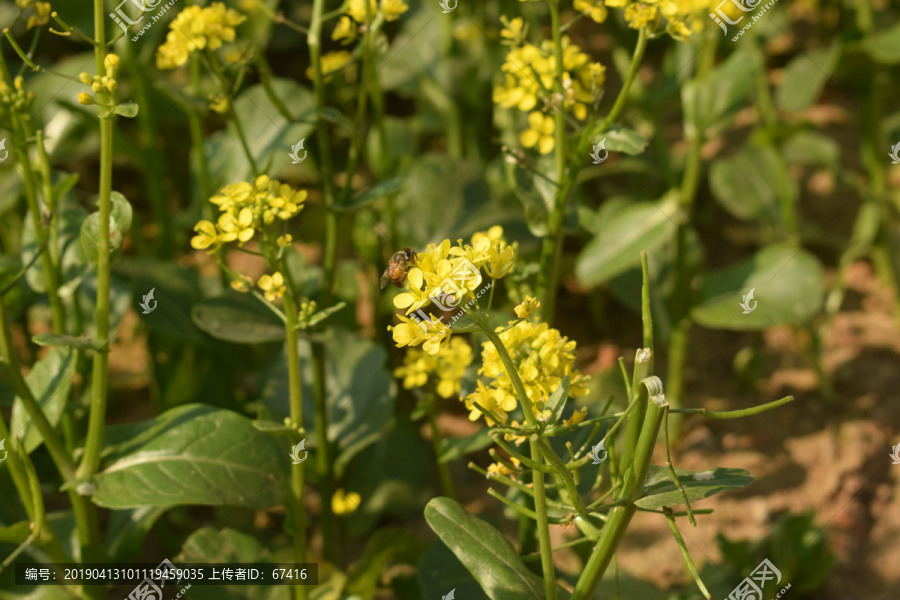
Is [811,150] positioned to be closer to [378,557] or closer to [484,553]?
[378,557]

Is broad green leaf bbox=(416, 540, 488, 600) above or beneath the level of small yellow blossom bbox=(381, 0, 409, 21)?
beneath

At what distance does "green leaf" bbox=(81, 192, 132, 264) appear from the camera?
1.62 metres

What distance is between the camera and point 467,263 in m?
Answer: 1.11

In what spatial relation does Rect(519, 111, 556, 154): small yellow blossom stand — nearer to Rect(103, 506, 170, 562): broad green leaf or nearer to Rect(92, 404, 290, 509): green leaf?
Rect(92, 404, 290, 509): green leaf

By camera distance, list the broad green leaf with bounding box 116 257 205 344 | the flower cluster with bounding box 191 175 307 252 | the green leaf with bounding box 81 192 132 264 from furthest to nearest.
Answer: the broad green leaf with bounding box 116 257 205 344 < the green leaf with bounding box 81 192 132 264 < the flower cluster with bounding box 191 175 307 252

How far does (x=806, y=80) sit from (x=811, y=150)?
35 centimetres

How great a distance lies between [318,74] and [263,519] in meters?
1.47

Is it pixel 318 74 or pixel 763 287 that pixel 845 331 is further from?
pixel 318 74

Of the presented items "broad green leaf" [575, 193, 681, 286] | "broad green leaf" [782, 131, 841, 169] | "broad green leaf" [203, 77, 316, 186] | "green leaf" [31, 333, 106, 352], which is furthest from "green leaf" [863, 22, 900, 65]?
"green leaf" [31, 333, 106, 352]

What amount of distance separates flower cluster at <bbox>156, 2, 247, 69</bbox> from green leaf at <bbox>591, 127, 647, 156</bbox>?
0.86 m

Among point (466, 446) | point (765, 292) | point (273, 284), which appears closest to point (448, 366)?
point (466, 446)

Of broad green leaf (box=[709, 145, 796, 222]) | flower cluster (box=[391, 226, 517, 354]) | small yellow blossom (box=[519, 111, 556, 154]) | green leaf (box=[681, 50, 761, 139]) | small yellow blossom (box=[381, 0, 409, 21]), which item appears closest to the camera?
flower cluster (box=[391, 226, 517, 354])

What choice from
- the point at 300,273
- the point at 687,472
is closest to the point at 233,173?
the point at 300,273

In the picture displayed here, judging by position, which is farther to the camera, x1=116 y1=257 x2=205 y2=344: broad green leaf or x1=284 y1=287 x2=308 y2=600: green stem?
x1=116 y1=257 x2=205 y2=344: broad green leaf
